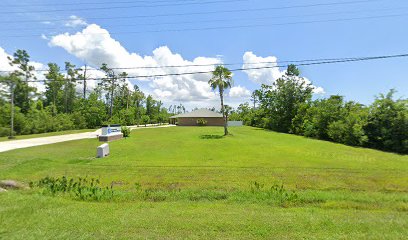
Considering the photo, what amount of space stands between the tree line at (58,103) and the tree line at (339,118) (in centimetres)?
2934

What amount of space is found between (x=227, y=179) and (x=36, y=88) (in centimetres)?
5270

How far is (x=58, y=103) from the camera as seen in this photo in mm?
57312

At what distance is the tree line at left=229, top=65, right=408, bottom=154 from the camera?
20.7 m

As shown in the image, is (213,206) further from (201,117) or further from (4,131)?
(201,117)

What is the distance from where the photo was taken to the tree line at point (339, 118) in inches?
815

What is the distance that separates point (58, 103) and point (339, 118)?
196 ft

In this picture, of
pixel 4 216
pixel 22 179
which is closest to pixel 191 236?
pixel 4 216

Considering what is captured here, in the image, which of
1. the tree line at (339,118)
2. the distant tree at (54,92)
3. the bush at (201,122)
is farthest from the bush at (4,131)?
the tree line at (339,118)

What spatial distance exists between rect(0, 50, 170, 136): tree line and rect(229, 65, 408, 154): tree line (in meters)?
29.3

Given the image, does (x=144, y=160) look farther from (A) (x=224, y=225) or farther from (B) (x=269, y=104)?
(B) (x=269, y=104)

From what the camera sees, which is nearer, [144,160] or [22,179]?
[22,179]

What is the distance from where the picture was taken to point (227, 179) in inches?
368

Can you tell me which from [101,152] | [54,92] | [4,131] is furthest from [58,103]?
[101,152]

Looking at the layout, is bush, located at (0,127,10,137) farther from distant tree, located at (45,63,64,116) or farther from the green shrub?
the green shrub
